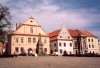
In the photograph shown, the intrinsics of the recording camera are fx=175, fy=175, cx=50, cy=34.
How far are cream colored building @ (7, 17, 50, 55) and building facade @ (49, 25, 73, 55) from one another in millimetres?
5745

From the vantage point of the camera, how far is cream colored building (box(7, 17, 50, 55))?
5803 cm

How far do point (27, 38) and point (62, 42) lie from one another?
15005 millimetres

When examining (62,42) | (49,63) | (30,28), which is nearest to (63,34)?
(62,42)

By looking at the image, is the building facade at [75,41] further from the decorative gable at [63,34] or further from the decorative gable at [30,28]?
the decorative gable at [30,28]

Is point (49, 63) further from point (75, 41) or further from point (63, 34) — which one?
point (75, 41)

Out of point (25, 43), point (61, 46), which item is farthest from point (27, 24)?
point (61, 46)

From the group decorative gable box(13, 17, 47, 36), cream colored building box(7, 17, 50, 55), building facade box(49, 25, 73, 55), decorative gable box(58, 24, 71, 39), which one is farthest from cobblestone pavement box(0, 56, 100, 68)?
decorative gable box(58, 24, 71, 39)

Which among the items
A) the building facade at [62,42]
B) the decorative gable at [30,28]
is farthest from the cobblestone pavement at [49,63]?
the building facade at [62,42]

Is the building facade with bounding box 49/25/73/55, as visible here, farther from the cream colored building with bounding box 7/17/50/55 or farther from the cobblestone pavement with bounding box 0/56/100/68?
the cobblestone pavement with bounding box 0/56/100/68

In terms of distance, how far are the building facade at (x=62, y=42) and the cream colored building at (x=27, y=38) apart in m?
5.74

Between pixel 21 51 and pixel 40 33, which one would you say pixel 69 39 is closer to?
pixel 40 33

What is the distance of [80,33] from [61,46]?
13.2 metres

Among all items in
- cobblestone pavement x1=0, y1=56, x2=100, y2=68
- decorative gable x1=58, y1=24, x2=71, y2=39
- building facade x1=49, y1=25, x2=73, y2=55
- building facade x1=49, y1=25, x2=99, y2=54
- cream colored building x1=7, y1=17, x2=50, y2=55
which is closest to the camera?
cobblestone pavement x1=0, y1=56, x2=100, y2=68

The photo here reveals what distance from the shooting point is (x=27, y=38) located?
60.1 meters
